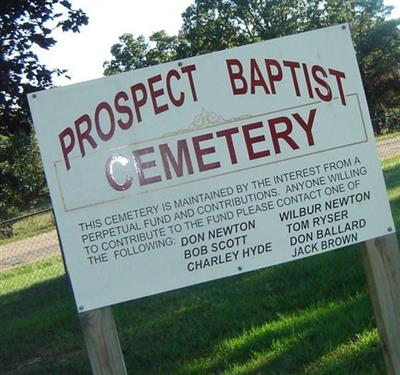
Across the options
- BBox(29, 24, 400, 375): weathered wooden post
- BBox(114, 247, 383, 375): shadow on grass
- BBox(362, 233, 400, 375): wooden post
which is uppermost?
BBox(29, 24, 400, 375): weathered wooden post

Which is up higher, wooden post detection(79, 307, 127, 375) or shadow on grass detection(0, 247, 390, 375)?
wooden post detection(79, 307, 127, 375)

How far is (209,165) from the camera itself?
131 inches

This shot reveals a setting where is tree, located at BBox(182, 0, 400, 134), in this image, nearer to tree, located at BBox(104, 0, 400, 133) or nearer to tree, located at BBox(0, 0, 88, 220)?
tree, located at BBox(104, 0, 400, 133)

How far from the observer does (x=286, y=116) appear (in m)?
3.39

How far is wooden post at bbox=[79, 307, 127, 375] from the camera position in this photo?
3.28 metres

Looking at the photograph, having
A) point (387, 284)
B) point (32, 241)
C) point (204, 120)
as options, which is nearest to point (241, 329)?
point (387, 284)

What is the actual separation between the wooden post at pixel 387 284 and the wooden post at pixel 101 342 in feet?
4.29

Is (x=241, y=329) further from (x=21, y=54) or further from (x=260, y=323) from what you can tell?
(x=21, y=54)

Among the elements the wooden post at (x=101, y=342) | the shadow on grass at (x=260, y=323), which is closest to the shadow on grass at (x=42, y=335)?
the shadow on grass at (x=260, y=323)

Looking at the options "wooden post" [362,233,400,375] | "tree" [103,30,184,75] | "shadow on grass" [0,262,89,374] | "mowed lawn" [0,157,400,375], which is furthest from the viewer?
Answer: "tree" [103,30,184,75]

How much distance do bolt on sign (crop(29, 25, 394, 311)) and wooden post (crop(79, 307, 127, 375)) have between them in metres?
0.07

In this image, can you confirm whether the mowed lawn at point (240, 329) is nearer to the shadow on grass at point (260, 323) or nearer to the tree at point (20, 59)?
the shadow on grass at point (260, 323)

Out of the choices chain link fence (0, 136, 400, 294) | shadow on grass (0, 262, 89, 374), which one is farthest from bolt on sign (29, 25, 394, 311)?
chain link fence (0, 136, 400, 294)

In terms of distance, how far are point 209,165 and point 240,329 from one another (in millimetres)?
2063
